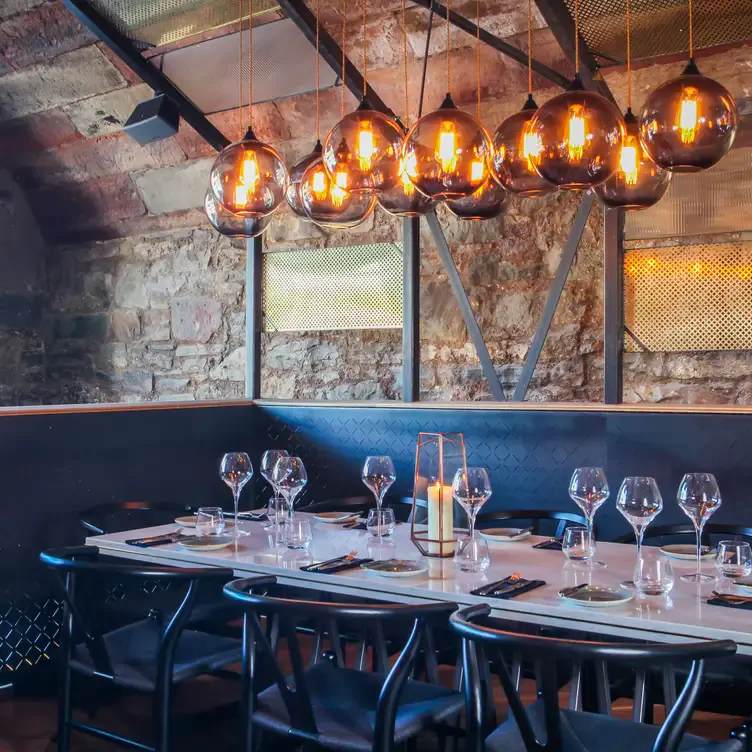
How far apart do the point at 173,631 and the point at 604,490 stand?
4.08 feet

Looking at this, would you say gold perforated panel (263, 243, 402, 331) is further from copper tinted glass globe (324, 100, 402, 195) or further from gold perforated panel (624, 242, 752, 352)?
copper tinted glass globe (324, 100, 402, 195)

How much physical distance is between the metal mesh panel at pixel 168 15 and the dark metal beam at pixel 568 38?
154 cm

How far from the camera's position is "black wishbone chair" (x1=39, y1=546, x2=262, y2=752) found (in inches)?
96.6

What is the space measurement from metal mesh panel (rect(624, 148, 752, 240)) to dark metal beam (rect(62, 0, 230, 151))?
103 inches

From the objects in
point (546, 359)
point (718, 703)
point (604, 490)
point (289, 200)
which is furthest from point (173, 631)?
point (546, 359)

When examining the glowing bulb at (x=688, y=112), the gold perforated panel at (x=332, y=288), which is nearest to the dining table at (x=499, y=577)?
the glowing bulb at (x=688, y=112)

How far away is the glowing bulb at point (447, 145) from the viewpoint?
2617 millimetres

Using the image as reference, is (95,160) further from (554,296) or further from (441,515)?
(441,515)

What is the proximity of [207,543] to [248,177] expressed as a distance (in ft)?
3.79

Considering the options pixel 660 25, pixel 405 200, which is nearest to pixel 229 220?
pixel 405 200

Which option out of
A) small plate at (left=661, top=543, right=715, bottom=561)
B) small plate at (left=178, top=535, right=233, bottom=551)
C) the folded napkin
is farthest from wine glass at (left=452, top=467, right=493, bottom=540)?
small plate at (left=178, top=535, right=233, bottom=551)

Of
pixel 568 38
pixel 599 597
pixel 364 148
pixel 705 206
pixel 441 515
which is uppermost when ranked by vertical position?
pixel 568 38

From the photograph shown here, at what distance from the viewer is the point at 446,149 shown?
8.63 ft

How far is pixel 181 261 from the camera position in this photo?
6.66 metres
